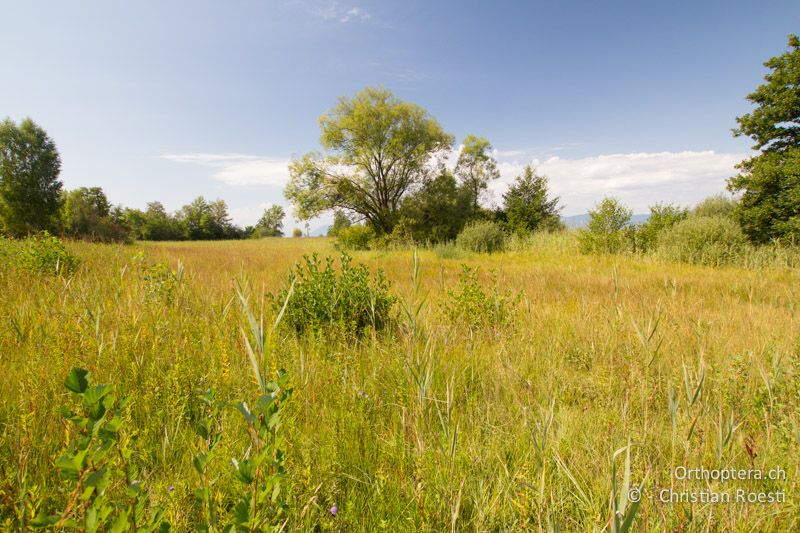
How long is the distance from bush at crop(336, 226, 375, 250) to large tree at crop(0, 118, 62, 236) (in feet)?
89.2

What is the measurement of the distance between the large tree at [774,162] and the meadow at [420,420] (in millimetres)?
11254

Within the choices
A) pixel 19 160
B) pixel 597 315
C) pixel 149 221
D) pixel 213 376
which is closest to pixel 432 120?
pixel 597 315

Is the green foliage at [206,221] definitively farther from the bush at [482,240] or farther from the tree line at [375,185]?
the bush at [482,240]

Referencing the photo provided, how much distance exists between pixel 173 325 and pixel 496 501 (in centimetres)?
291

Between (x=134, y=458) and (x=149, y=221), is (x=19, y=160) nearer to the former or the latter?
(x=149, y=221)

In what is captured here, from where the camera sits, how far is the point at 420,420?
54.6 inches

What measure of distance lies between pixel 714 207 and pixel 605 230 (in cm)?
970

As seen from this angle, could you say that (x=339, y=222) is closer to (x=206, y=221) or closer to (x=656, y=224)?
(x=656, y=224)

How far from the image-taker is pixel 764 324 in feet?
10.5

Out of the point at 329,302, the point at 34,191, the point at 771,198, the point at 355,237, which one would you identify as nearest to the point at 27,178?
the point at 34,191

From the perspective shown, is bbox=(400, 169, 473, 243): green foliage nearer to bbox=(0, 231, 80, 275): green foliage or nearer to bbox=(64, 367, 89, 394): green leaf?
bbox=(0, 231, 80, 275): green foliage

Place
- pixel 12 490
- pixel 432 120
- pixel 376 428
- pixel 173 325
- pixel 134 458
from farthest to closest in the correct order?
pixel 432 120 < pixel 173 325 < pixel 376 428 < pixel 134 458 < pixel 12 490

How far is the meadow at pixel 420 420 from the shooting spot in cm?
103

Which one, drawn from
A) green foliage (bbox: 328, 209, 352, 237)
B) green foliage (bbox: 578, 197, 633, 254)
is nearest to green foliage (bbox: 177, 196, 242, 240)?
green foliage (bbox: 328, 209, 352, 237)
